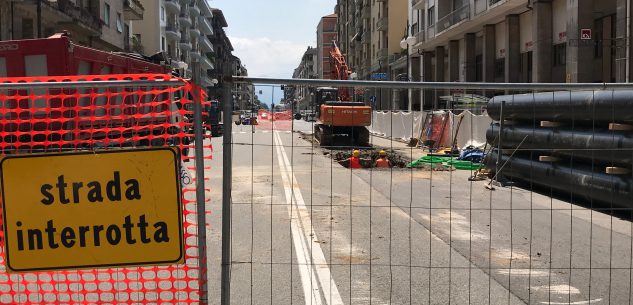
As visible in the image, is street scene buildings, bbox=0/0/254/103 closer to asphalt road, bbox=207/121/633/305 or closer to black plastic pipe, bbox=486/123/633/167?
asphalt road, bbox=207/121/633/305

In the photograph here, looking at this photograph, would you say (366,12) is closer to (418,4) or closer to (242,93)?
(418,4)

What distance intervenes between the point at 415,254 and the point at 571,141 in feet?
18.8

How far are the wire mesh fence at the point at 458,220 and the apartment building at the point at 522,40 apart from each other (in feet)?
20.9

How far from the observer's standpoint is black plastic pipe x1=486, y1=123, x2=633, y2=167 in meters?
9.30

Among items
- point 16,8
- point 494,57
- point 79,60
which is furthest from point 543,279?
point 494,57

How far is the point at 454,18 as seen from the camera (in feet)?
121

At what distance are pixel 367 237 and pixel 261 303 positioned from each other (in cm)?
294

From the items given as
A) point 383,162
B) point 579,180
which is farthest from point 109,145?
point 383,162

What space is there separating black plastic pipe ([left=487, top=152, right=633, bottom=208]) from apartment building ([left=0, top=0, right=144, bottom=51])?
2072 centimetres

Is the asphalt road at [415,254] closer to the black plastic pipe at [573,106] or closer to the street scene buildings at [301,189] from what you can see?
the street scene buildings at [301,189]

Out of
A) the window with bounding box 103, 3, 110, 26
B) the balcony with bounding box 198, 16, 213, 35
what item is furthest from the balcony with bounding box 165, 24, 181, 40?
the window with bounding box 103, 3, 110, 26

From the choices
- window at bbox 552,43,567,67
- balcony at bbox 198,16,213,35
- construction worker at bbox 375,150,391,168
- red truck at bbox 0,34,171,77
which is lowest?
construction worker at bbox 375,150,391,168

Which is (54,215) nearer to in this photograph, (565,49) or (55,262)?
(55,262)

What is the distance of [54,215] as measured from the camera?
12.2 ft
